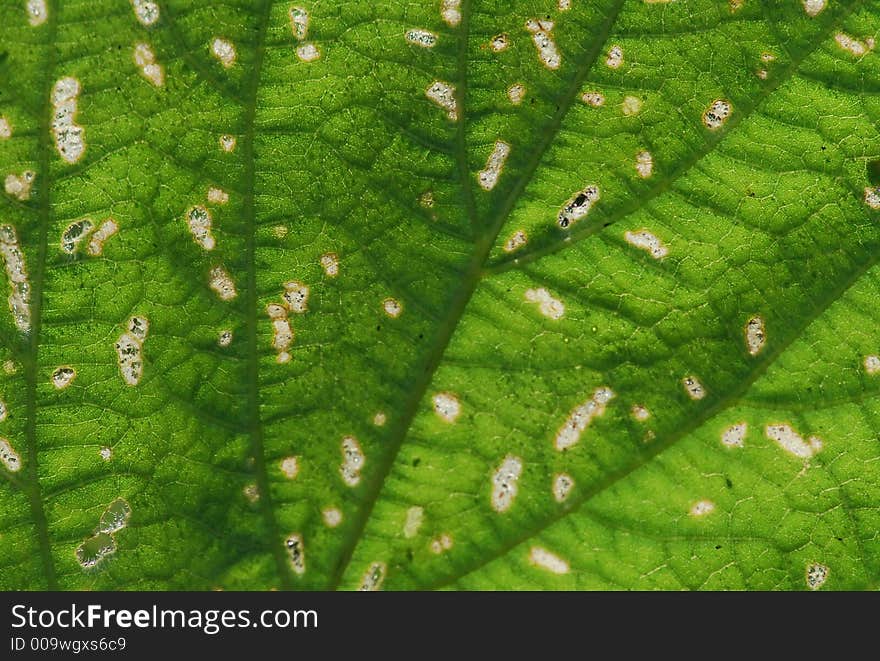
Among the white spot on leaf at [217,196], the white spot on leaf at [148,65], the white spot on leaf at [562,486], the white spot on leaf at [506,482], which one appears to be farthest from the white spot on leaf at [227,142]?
the white spot on leaf at [562,486]

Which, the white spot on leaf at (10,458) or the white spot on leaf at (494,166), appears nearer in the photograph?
the white spot on leaf at (494,166)

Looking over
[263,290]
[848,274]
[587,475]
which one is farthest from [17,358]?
[848,274]

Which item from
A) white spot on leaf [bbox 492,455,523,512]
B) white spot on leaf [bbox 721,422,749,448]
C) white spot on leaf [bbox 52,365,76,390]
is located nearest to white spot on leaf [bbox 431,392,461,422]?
white spot on leaf [bbox 492,455,523,512]

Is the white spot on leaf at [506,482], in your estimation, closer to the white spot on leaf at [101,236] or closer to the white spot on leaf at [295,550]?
the white spot on leaf at [295,550]

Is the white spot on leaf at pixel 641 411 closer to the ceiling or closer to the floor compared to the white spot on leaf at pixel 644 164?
closer to the floor

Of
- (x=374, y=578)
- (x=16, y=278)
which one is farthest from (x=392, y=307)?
(x=16, y=278)

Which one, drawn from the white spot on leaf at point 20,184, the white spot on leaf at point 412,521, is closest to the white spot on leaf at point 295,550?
the white spot on leaf at point 412,521

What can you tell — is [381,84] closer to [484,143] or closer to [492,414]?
[484,143]

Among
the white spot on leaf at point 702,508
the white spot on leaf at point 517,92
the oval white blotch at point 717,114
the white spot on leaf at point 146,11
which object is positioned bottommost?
the white spot on leaf at point 702,508

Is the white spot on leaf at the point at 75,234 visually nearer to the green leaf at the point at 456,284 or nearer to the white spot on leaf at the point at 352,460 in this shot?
the green leaf at the point at 456,284
